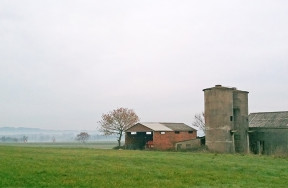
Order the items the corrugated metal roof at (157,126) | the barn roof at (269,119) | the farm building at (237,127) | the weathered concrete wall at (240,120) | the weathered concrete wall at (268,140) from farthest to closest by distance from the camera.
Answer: the corrugated metal roof at (157,126) → the weathered concrete wall at (240,120) → the barn roof at (269,119) → the farm building at (237,127) → the weathered concrete wall at (268,140)

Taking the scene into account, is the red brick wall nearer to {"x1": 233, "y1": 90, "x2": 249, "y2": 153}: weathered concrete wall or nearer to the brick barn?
the brick barn

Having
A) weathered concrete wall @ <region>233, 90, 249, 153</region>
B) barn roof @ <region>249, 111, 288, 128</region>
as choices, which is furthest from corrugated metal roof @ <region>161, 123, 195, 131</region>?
barn roof @ <region>249, 111, 288, 128</region>

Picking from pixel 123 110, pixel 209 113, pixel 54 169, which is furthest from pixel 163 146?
pixel 54 169

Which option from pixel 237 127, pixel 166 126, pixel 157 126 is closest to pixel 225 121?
pixel 237 127

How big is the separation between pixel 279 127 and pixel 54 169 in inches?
1353

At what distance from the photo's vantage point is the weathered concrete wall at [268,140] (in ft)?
146

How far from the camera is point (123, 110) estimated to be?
7062 cm

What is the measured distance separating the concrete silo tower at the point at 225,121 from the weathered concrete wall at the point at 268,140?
4.11 ft

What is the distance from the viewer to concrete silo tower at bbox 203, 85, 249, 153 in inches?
1784

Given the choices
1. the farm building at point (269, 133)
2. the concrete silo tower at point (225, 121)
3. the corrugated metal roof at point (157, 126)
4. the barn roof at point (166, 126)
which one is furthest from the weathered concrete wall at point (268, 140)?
the corrugated metal roof at point (157, 126)

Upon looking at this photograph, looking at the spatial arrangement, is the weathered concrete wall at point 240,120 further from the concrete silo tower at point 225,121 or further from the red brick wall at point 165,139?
the red brick wall at point 165,139

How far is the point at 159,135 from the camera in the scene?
51.2m

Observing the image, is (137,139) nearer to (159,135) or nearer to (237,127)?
(159,135)

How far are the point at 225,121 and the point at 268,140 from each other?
259 inches
